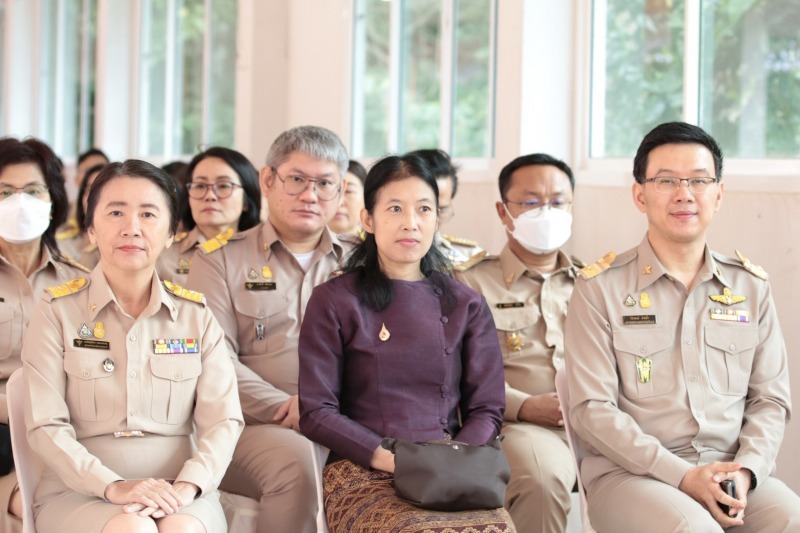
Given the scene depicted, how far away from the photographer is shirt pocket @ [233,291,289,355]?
352 cm

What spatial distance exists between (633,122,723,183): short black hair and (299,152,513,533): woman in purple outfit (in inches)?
25.5

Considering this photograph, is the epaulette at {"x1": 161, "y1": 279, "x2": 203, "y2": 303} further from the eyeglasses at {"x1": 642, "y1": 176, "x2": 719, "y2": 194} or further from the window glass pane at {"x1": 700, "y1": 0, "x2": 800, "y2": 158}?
the window glass pane at {"x1": 700, "y1": 0, "x2": 800, "y2": 158}

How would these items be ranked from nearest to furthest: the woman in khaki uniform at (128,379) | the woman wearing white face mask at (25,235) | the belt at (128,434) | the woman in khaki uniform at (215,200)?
the woman in khaki uniform at (128,379) < the belt at (128,434) < the woman wearing white face mask at (25,235) < the woman in khaki uniform at (215,200)

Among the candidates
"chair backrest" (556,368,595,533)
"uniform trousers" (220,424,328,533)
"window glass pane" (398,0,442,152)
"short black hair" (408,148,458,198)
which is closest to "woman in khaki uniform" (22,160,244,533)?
"uniform trousers" (220,424,328,533)

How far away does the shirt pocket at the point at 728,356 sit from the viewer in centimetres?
282

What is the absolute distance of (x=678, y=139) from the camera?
2.89m

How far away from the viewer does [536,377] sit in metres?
3.49

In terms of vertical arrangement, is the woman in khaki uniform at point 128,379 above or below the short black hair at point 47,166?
below

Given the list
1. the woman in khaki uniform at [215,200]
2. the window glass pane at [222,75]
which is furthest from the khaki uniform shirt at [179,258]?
the window glass pane at [222,75]

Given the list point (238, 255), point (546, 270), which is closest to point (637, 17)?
point (546, 270)

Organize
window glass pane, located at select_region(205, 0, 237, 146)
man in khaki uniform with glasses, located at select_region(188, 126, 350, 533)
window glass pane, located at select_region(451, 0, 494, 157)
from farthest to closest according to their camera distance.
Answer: window glass pane, located at select_region(205, 0, 237, 146) < window glass pane, located at select_region(451, 0, 494, 157) < man in khaki uniform with glasses, located at select_region(188, 126, 350, 533)

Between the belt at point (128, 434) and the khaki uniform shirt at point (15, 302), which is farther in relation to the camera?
the khaki uniform shirt at point (15, 302)

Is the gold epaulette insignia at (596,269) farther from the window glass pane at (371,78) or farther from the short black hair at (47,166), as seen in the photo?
the window glass pane at (371,78)

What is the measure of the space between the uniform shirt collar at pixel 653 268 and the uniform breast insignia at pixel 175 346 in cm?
132
